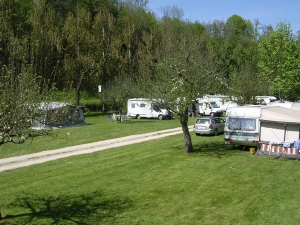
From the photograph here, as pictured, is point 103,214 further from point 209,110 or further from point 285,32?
point 285,32

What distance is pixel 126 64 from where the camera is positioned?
54.4 metres

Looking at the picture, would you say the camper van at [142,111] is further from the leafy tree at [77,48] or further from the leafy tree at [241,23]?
the leafy tree at [241,23]

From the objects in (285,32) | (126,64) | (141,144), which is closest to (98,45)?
(126,64)

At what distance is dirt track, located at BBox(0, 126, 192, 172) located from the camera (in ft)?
60.7

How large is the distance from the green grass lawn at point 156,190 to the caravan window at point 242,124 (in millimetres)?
1353

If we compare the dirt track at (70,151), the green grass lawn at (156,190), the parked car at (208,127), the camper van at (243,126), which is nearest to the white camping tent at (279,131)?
the camper van at (243,126)

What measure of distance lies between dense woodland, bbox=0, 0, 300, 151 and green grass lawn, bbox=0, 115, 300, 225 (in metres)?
2.83

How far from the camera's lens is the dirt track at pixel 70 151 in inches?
728

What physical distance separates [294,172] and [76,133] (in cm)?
1722

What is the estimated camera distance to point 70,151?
21.6 metres

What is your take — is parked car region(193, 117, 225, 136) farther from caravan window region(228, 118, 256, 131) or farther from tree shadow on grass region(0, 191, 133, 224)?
tree shadow on grass region(0, 191, 133, 224)

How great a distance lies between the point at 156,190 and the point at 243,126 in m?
8.64

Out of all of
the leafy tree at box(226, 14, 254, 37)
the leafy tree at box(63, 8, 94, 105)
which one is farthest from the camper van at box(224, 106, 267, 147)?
the leafy tree at box(226, 14, 254, 37)

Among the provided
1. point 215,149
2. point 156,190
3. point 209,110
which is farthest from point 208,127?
point 209,110
